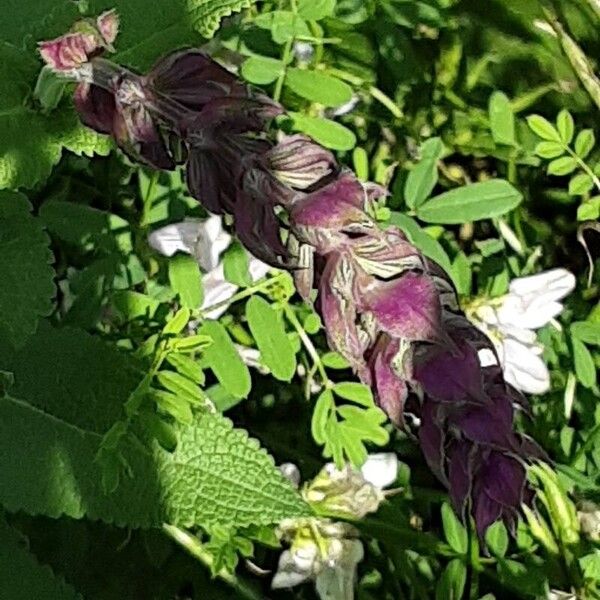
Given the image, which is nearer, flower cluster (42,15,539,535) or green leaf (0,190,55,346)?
flower cluster (42,15,539,535)

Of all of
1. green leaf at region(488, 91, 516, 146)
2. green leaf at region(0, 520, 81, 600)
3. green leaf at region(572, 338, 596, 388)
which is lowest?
green leaf at region(0, 520, 81, 600)

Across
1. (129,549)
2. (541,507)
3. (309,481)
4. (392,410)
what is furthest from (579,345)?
(392,410)

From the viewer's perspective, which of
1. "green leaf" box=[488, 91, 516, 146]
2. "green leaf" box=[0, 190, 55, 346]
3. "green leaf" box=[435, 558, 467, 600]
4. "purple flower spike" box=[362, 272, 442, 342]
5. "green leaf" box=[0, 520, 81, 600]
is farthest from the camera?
"green leaf" box=[488, 91, 516, 146]

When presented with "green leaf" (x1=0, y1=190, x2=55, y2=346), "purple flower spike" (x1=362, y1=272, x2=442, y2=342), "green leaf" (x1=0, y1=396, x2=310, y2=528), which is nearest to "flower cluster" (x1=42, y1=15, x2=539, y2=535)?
"purple flower spike" (x1=362, y1=272, x2=442, y2=342)

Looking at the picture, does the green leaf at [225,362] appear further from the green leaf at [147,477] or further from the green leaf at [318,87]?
the green leaf at [318,87]

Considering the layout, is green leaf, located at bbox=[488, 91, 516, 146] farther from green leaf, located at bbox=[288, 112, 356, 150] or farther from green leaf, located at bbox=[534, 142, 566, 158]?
green leaf, located at bbox=[288, 112, 356, 150]

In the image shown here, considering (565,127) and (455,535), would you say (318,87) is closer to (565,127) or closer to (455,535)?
(565,127)

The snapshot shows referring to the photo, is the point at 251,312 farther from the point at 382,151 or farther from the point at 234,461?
the point at 382,151

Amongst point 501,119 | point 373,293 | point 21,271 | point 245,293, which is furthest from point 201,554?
point 373,293
